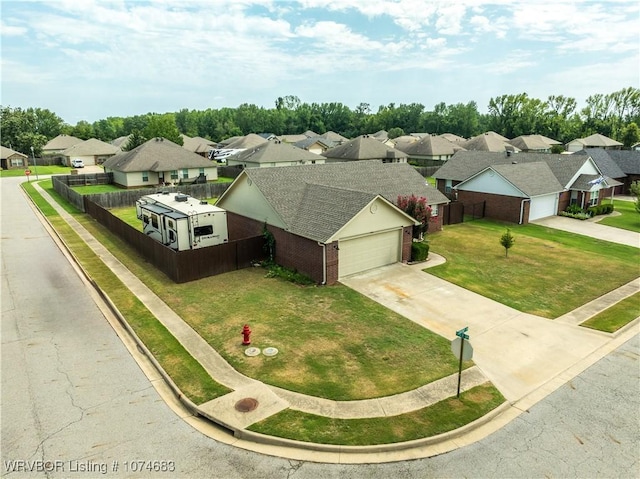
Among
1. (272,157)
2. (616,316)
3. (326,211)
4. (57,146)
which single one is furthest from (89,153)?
(616,316)

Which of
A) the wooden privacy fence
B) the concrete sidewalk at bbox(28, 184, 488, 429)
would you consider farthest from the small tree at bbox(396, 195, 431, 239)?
the concrete sidewalk at bbox(28, 184, 488, 429)

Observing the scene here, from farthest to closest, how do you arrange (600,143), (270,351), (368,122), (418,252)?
(368,122), (600,143), (418,252), (270,351)

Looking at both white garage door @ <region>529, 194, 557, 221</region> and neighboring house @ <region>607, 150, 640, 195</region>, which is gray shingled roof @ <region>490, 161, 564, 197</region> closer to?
white garage door @ <region>529, 194, 557, 221</region>

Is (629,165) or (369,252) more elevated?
(629,165)

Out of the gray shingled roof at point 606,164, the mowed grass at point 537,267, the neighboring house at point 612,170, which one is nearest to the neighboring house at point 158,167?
the mowed grass at point 537,267

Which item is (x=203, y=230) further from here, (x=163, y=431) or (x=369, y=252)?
(x=163, y=431)

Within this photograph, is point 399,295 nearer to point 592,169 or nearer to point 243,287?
point 243,287

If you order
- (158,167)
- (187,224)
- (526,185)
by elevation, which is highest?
(158,167)
